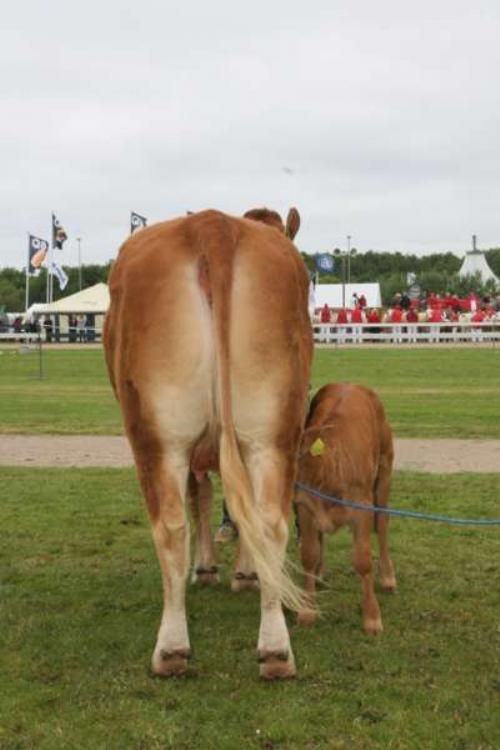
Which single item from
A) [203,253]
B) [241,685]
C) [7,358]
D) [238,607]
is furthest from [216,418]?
[7,358]

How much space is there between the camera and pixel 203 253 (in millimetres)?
5414

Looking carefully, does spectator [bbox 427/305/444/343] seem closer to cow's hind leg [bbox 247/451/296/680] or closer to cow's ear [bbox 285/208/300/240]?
cow's ear [bbox 285/208/300/240]

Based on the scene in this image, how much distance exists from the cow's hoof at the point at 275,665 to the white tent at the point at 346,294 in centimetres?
6792

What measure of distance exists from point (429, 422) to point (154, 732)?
13176 mm

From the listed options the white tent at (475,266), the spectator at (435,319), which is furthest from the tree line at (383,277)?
the spectator at (435,319)

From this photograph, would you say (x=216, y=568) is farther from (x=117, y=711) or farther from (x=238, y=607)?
(x=117, y=711)

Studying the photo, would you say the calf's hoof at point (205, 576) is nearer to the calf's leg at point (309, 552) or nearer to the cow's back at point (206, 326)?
the calf's leg at point (309, 552)

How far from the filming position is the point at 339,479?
627 cm

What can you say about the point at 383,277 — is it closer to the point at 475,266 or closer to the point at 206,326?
the point at 475,266

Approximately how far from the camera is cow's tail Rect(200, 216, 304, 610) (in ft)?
17.3

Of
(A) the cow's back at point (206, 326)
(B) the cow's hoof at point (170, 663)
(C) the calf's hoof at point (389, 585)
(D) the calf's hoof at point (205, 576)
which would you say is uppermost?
(A) the cow's back at point (206, 326)

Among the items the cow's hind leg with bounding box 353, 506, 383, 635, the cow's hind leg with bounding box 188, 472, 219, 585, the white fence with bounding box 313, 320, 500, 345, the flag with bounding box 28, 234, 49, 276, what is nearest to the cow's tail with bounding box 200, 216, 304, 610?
the cow's hind leg with bounding box 353, 506, 383, 635

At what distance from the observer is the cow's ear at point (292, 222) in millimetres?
7250

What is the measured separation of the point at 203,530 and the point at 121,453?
6.73 m
